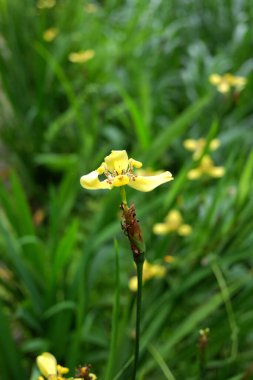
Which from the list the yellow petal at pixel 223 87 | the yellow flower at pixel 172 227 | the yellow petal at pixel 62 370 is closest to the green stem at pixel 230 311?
the yellow flower at pixel 172 227

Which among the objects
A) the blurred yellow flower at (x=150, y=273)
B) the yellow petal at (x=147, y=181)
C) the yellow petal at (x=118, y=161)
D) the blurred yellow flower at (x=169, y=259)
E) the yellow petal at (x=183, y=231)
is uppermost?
the yellow petal at (x=183, y=231)

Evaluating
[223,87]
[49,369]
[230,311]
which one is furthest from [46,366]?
[223,87]

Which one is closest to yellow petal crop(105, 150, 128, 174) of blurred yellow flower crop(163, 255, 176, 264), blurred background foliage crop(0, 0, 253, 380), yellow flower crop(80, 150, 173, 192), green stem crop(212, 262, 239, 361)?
yellow flower crop(80, 150, 173, 192)

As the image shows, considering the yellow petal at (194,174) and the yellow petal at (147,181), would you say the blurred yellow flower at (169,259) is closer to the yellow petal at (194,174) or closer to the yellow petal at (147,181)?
the yellow petal at (194,174)

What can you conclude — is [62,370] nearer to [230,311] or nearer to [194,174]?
[230,311]

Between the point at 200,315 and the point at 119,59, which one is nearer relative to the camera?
the point at 200,315

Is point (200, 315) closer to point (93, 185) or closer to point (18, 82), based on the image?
point (93, 185)

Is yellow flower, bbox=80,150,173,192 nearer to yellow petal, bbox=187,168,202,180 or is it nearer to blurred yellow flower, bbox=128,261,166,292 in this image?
blurred yellow flower, bbox=128,261,166,292

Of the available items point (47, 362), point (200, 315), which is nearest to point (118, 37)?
→ point (200, 315)
